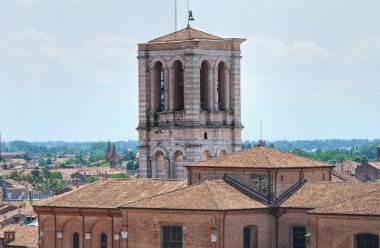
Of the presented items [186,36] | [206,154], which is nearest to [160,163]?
[206,154]

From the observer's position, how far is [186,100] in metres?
80.2

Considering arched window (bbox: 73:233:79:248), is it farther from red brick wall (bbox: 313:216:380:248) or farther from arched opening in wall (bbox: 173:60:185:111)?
red brick wall (bbox: 313:216:380:248)

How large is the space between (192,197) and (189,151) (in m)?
16.2

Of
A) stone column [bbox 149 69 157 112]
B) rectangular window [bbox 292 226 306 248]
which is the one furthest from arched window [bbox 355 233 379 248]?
stone column [bbox 149 69 157 112]

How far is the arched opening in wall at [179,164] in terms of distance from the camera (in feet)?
262

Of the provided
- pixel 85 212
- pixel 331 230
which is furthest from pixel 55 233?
pixel 331 230

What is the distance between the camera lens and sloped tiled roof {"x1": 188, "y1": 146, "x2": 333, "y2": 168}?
66.0 metres

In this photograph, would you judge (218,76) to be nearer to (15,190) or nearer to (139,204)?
(139,204)

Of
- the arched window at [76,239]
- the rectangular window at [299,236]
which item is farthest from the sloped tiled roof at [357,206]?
the arched window at [76,239]

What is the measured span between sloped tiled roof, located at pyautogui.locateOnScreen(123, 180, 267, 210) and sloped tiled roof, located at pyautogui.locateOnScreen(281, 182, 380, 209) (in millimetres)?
1505

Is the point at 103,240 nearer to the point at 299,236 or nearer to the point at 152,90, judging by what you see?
the point at 299,236

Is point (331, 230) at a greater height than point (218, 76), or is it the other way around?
point (218, 76)

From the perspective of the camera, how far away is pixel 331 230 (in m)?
60.3

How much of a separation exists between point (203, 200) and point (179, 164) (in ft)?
56.5
